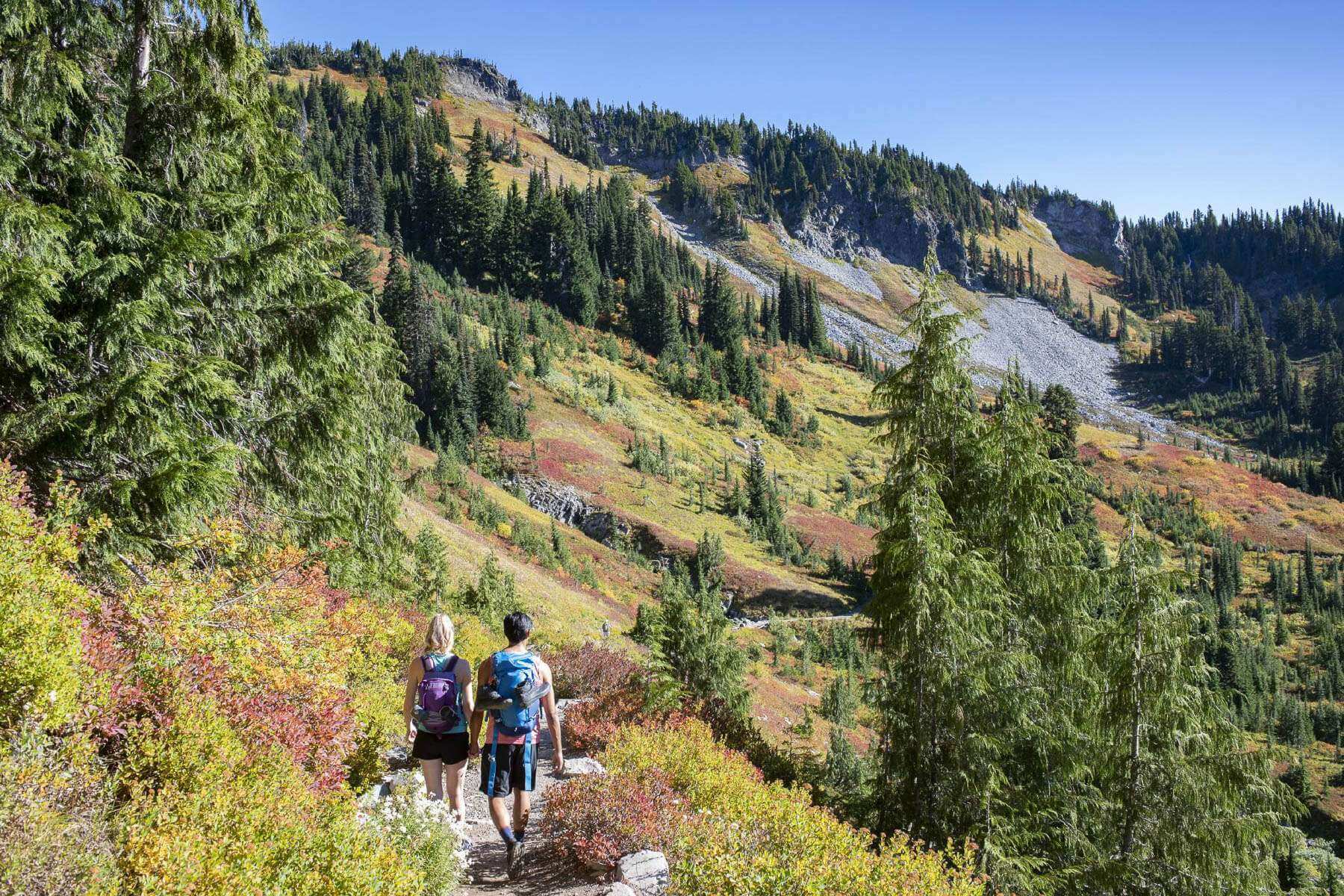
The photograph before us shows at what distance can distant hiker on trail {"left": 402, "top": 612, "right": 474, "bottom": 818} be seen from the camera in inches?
230

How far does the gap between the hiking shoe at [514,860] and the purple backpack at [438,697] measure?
118 cm

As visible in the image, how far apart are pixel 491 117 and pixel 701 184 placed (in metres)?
56.9

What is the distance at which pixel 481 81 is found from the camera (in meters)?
191

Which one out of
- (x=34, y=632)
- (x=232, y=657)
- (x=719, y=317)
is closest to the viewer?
(x=34, y=632)

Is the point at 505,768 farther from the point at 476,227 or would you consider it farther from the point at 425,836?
the point at 476,227

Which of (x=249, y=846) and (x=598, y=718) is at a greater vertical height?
(x=249, y=846)

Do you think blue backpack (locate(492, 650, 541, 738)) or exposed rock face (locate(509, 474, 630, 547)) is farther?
exposed rock face (locate(509, 474, 630, 547))

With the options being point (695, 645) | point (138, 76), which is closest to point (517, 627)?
point (138, 76)

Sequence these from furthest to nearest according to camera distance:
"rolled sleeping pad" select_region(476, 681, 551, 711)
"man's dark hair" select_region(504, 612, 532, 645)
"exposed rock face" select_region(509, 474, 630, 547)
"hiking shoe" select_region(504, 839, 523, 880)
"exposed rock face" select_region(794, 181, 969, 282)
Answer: "exposed rock face" select_region(794, 181, 969, 282) → "exposed rock face" select_region(509, 474, 630, 547) → "hiking shoe" select_region(504, 839, 523, 880) → "man's dark hair" select_region(504, 612, 532, 645) → "rolled sleeping pad" select_region(476, 681, 551, 711)

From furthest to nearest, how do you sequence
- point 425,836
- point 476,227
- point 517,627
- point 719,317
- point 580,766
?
1. point 719,317
2. point 476,227
3. point 580,766
4. point 517,627
5. point 425,836

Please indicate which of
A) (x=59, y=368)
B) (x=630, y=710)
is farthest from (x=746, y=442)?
(x=59, y=368)

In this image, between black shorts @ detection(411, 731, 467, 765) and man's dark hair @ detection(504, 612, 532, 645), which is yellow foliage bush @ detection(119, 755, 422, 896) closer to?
black shorts @ detection(411, 731, 467, 765)

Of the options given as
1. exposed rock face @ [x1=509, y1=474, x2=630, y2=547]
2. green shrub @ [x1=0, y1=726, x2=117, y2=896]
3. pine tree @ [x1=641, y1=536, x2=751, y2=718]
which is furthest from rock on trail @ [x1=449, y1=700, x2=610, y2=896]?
exposed rock face @ [x1=509, y1=474, x2=630, y2=547]

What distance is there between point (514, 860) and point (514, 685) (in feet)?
5.68
